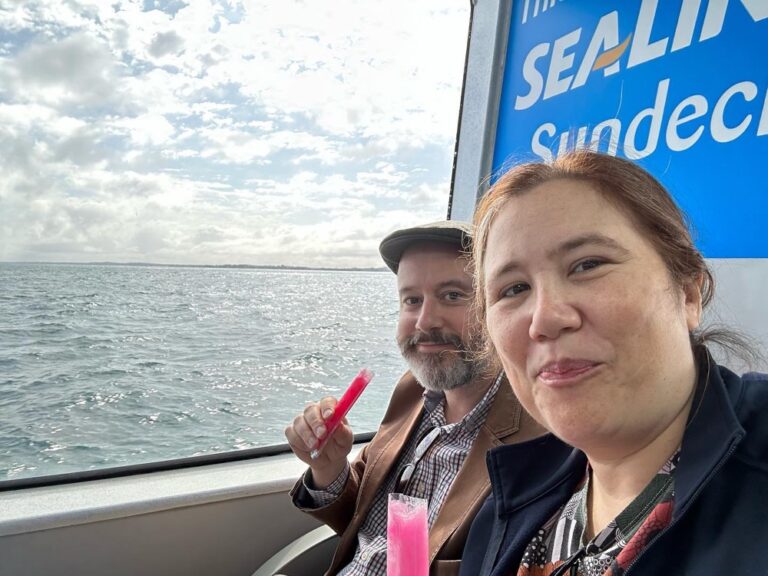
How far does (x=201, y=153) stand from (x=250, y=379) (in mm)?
1006

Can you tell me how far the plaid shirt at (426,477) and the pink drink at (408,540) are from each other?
470 millimetres

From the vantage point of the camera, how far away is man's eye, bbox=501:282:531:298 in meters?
0.88

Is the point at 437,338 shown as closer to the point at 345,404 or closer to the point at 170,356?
the point at 345,404

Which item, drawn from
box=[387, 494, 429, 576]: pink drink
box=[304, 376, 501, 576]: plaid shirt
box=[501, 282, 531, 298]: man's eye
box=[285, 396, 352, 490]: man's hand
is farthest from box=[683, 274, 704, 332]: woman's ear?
box=[285, 396, 352, 490]: man's hand

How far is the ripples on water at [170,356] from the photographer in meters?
1.92

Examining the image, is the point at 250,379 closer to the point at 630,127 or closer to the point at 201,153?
the point at 201,153

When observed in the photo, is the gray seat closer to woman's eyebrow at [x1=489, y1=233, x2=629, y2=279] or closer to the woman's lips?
the woman's lips

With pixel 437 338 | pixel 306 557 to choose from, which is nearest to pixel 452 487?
pixel 437 338

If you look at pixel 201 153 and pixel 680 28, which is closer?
pixel 680 28

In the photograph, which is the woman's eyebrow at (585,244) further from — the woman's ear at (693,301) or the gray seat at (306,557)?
the gray seat at (306,557)

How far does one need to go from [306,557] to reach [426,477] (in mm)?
496

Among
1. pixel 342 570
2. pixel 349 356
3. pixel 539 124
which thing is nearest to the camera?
pixel 342 570

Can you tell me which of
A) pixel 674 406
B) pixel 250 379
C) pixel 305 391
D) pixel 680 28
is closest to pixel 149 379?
pixel 250 379

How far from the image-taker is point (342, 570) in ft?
4.89
